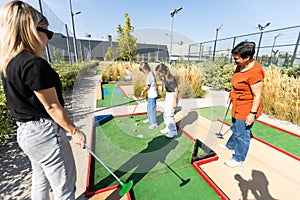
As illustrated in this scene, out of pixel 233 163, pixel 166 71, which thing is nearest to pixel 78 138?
pixel 166 71

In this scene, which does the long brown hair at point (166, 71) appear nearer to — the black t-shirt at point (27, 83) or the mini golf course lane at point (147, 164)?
the mini golf course lane at point (147, 164)

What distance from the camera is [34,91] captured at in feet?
3.07

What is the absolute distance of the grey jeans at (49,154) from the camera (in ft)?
3.47

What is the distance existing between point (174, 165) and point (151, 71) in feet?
5.92

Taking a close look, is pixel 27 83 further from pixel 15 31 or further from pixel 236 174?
→ pixel 236 174

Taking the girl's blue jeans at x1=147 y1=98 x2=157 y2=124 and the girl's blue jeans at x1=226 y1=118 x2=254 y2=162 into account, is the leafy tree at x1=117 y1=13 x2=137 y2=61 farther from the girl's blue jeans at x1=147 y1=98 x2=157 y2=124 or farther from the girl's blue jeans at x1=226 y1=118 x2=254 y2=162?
the girl's blue jeans at x1=226 y1=118 x2=254 y2=162

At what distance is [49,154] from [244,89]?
2178mm

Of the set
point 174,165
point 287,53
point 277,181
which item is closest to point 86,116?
point 174,165

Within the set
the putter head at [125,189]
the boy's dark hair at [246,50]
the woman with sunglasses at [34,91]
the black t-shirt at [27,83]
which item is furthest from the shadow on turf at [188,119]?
the black t-shirt at [27,83]

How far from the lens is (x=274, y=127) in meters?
3.63

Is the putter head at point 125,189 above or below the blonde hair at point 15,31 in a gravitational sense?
below

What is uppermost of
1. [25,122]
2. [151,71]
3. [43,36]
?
[43,36]

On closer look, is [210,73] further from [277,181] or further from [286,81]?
[277,181]

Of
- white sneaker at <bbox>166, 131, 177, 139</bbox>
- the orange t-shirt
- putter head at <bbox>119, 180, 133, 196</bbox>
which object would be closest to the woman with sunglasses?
putter head at <bbox>119, 180, 133, 196</bbox>
